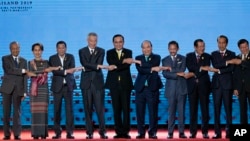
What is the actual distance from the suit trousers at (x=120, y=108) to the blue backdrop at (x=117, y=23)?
5.88 feet

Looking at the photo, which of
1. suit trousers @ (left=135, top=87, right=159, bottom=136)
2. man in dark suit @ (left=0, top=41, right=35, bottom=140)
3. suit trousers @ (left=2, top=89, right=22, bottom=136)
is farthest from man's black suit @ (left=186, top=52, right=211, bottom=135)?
suit trousers @ (left=2, top=89, right=22, bottom=136)

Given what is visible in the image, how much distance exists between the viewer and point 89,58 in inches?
300

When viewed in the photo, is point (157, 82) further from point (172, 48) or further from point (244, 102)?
point (244, 102)

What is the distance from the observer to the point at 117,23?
941 cm

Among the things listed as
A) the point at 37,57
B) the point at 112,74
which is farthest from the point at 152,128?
the point at 37,57

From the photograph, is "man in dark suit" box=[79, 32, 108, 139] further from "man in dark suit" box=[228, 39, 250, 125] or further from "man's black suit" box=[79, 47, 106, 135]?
"man in dark suit" box=[228, 39, 250, 125]

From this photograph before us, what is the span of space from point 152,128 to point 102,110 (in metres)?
0.80

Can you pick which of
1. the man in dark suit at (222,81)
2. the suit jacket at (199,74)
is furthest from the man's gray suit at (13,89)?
the man in dark suit at (222,81)

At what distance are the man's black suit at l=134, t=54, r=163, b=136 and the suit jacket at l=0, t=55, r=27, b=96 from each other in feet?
5.81

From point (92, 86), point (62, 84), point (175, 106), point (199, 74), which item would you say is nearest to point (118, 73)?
point (92, 86)

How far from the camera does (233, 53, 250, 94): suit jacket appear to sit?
7473 millimetres

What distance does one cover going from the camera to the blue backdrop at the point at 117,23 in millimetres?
9258

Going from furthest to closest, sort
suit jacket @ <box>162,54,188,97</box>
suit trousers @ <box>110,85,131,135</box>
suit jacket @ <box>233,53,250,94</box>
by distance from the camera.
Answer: suit jacket @ <box>162,54,188,97</box> < suit trousers @ <box>110,85,131,135</box> < suit jacket @ <box>233,53,250,94</box>

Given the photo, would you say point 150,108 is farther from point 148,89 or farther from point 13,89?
point 13,89
